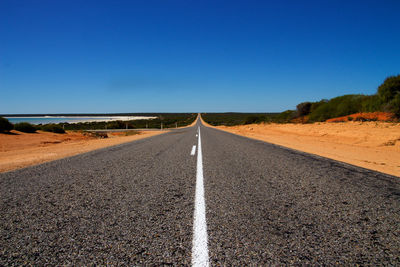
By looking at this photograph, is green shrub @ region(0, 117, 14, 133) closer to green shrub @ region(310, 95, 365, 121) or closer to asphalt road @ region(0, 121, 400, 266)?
asphalt road @ region(0, 121, 400, 266)

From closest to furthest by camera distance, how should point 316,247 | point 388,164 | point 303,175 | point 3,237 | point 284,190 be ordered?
point 316,247
point 3,237
point 284,190
point 303,175
point 388,164

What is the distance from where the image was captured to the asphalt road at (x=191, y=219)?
172 cm

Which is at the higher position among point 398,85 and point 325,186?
point 398,85

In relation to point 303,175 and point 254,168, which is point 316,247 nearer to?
point 303,175

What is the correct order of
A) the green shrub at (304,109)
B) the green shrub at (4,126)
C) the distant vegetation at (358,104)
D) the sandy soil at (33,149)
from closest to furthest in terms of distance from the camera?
the sandy soil at (33,149) → the green shrub at (4,126) → the distant vegetation at (358,104) → the green shrub at (304,109)

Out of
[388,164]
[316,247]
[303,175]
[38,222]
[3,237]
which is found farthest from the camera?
[388,164]

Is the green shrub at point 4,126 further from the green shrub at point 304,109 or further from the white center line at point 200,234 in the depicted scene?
the green shrub at point 304,109

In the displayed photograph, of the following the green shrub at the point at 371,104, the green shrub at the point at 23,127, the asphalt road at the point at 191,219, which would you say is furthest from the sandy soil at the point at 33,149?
the green shrub at the point at 371,104

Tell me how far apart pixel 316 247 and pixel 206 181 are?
2.29 meters

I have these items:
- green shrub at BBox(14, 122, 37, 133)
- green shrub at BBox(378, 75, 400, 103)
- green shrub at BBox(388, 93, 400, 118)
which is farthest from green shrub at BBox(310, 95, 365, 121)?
green shrub at BBox(14, 122, 37, 133)

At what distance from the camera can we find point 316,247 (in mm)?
1829

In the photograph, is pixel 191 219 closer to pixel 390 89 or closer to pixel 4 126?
pixel 4 126

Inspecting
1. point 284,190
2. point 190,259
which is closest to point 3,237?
point 190,259

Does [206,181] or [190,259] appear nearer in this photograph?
[190,259]
